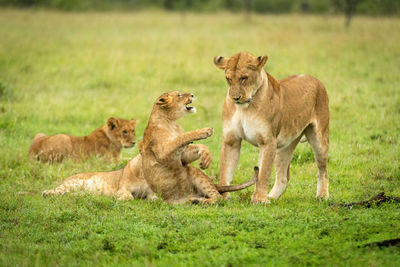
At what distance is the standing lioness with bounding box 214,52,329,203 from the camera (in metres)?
6.05

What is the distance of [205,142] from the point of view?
9781 millimetres

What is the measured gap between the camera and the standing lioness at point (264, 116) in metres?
6.05

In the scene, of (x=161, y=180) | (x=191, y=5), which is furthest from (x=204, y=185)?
(x=191, y=5)

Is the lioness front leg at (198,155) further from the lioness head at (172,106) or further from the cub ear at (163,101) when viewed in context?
the cub ear at (163,101)

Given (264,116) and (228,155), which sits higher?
(264,116)

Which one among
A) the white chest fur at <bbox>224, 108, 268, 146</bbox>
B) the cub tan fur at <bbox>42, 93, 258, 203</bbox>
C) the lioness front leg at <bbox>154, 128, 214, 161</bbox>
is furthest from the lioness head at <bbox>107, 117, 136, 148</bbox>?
the white chest fur at <bbox>224, 108, 268, 146</bbox>

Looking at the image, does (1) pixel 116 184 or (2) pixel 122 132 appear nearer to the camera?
(1) pixel 116 184

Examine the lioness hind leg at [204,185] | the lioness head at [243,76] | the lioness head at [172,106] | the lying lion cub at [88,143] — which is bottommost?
the lying lion cub at [88,143]

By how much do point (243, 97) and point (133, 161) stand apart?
73.4 inches

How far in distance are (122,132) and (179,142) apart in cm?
338

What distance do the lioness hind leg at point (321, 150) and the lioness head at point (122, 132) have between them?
3314mm

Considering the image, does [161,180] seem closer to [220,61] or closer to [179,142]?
[179,142]

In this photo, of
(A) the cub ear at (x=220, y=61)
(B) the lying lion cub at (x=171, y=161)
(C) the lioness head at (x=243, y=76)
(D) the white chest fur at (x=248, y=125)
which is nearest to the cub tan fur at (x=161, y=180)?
(B) the lying lion cub at (x=171, y=161)

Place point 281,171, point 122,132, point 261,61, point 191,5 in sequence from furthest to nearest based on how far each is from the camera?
point 191,5 → point 122,132 → point 281,171 → point 261,61
